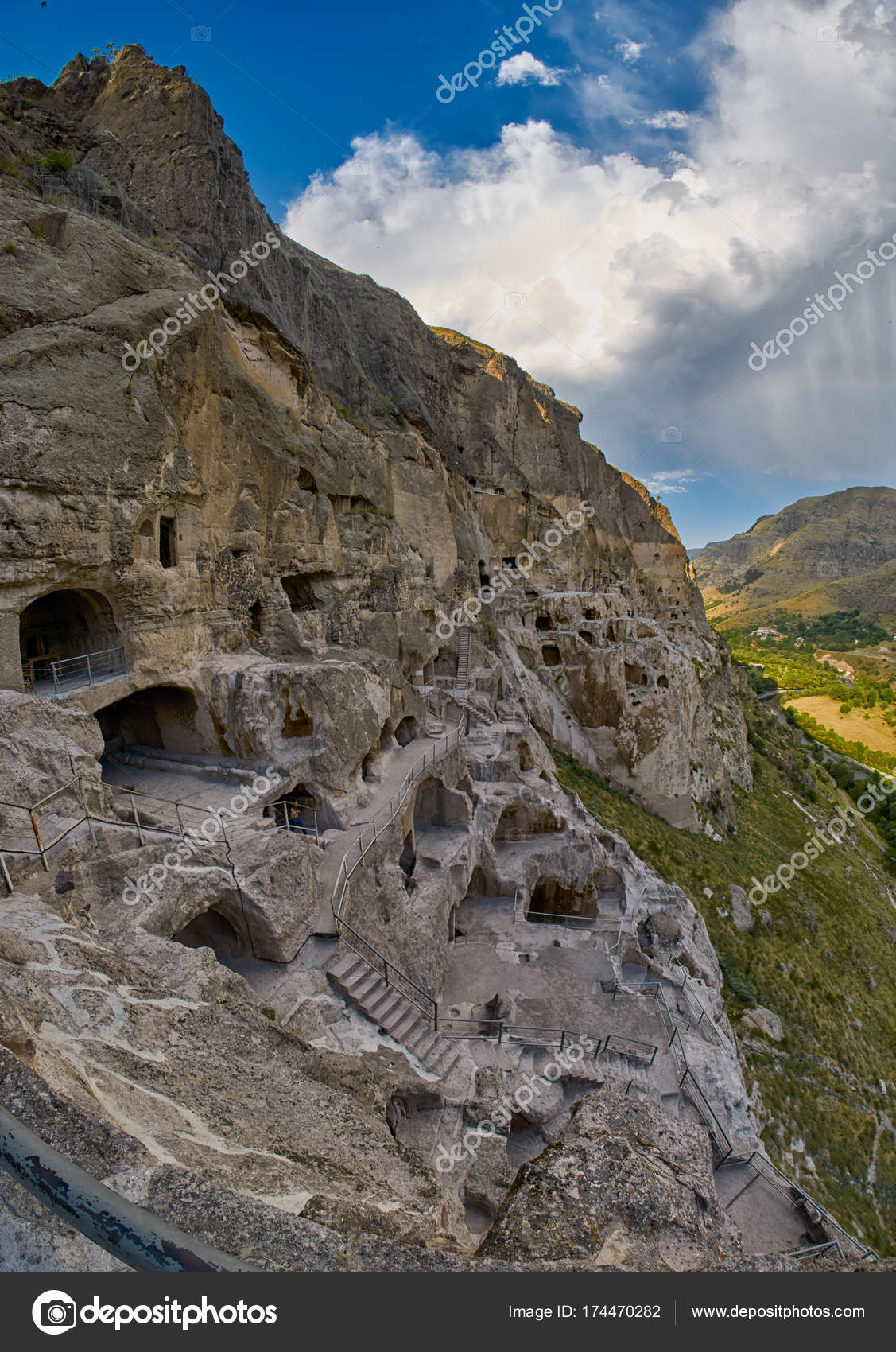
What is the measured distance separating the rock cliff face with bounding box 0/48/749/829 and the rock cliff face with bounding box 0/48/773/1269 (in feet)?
0.34

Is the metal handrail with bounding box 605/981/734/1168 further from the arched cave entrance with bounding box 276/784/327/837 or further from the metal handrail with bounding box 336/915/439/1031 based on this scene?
the arched cave entrance with bounding box 276/784/327/837

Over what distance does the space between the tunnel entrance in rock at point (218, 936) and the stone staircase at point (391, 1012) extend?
1.46 m

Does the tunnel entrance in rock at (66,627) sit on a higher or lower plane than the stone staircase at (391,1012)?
higher

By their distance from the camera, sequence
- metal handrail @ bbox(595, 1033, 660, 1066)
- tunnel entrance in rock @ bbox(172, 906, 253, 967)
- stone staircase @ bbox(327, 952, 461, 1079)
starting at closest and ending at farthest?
1. stone staircase @ bbox(327, 952, 461, 1079)
2. tunnel entrance in rock @ bbox(172, 906, 253, 967)
3. metal handrail @ bbox(595, 1033, 660, 1066)

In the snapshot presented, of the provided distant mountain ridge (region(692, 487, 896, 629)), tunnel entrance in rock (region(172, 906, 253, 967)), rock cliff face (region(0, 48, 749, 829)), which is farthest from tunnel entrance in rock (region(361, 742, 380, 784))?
distant mountain ridge (region(692, 487, 896, 629))

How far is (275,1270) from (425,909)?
1033cm

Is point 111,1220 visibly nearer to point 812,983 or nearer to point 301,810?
point 301,810

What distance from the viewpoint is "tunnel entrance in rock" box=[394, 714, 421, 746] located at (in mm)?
17984

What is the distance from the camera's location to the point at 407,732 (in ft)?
60.0

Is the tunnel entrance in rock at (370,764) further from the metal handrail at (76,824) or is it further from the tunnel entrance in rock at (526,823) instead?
the metal handrail at (76,824)

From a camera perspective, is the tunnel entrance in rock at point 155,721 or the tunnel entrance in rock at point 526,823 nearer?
the tunnel entrance in rock at point 155,721

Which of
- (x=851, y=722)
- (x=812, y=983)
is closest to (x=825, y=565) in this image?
(x=851, y=722)
